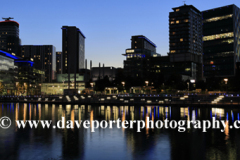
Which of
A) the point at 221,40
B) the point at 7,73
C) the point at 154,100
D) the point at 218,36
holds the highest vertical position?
the point at 218,36

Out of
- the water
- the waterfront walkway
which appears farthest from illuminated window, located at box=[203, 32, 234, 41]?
the water

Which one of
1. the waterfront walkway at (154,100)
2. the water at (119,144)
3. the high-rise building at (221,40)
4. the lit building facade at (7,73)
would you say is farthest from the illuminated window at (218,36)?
the water at (119,144)

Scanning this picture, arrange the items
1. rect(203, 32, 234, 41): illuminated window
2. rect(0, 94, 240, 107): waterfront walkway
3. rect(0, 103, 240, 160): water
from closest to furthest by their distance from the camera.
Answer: rect(0, 103, 240, 160): water, rect(0, 94, 240, 107): waterfront walkway, rect(203, 32, 234, 41): illuminated window

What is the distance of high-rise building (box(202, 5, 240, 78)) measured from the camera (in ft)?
462

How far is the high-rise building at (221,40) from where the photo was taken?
141 m

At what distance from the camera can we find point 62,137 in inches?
770

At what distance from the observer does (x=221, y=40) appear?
145 metres

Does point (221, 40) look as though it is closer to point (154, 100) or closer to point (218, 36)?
point (218, 36)

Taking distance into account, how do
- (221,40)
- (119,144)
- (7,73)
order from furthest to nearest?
(7,73), (221,40), (119,144)

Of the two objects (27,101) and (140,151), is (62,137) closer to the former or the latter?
(140,151)

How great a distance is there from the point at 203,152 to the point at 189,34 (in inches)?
7592

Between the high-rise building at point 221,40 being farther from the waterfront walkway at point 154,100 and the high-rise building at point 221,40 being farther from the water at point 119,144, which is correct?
the water at point 119,144

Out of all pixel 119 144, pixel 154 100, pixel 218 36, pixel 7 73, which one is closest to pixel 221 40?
pixel 218 36

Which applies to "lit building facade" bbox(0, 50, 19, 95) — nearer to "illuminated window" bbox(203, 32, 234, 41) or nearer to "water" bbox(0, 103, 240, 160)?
"illuminated window" bbox(203, 32, 234, 41)
